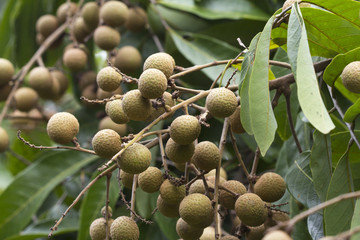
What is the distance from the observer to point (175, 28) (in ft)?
6.01

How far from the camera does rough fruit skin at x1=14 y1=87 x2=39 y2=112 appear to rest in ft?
6.27

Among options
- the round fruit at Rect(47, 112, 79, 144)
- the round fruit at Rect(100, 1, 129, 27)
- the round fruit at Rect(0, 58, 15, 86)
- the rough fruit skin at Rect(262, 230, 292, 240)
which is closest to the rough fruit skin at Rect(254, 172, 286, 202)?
the round fruit at Rect(47, 112, 79, 144)

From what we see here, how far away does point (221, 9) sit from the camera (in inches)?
67.7

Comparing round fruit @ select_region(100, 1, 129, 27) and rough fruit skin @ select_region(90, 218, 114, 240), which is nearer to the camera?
rough fruit skin @ select_region(90, 218, 114, 240)

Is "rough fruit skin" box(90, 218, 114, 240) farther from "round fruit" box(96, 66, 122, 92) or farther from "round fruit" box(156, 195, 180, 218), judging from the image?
"round fruit" box(96, 66, 122, 92)

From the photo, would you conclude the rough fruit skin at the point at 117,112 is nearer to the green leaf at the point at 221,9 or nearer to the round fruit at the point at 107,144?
the round fruit at the point at 107,144

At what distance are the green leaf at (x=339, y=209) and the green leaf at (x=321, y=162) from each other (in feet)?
0.12

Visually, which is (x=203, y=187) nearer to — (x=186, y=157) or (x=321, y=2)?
(x=186, y=157)

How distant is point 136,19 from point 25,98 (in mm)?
496

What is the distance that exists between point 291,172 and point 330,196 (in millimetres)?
198

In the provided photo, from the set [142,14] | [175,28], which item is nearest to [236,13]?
[175,28]

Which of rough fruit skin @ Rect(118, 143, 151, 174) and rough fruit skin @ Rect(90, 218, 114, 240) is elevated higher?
rough fruit skin @ Rect(118, 143, 151, 174)

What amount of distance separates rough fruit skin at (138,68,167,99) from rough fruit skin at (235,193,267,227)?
24 cm

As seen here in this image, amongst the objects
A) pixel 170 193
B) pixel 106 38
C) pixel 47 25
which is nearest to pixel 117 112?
pixel 170 193
